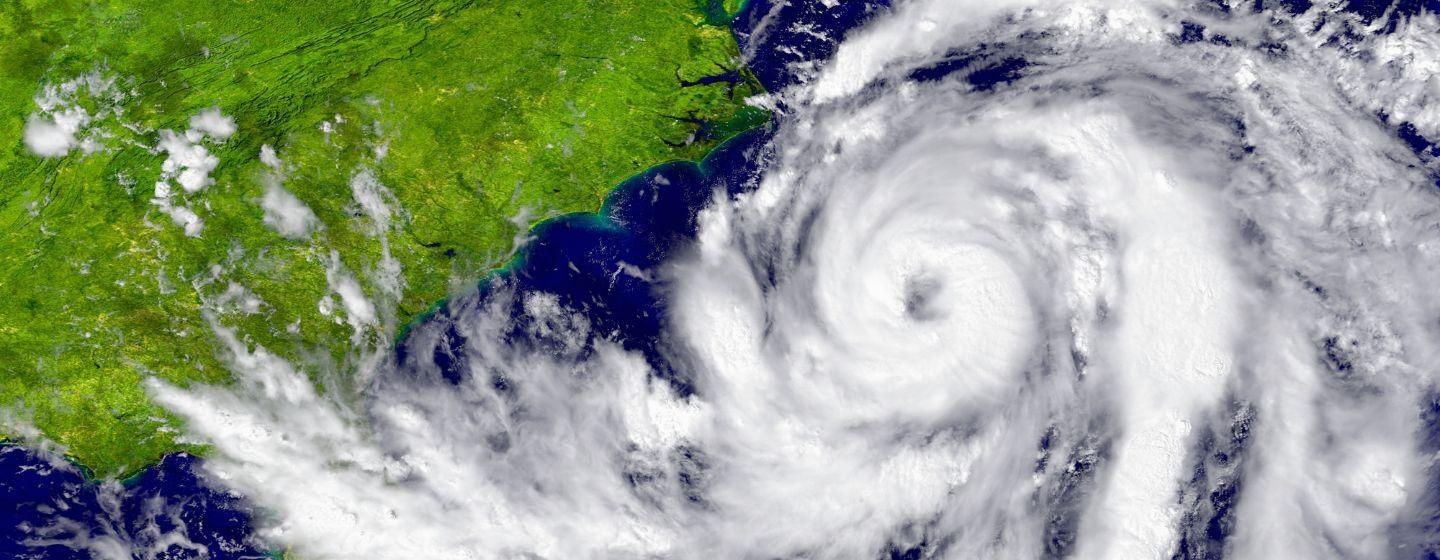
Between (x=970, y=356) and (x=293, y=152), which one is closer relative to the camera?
(x=970, y=356)

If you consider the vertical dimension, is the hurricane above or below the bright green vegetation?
below

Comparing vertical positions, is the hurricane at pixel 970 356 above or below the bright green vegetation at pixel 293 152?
below

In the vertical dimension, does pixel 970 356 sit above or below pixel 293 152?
below

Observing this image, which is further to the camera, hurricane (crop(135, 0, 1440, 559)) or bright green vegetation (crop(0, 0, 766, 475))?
bright green vegetation (crop(0, 0, 766, 475))

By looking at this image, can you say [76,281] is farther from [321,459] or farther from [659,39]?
[659,39]

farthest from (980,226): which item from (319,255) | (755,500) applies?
(319,255)
